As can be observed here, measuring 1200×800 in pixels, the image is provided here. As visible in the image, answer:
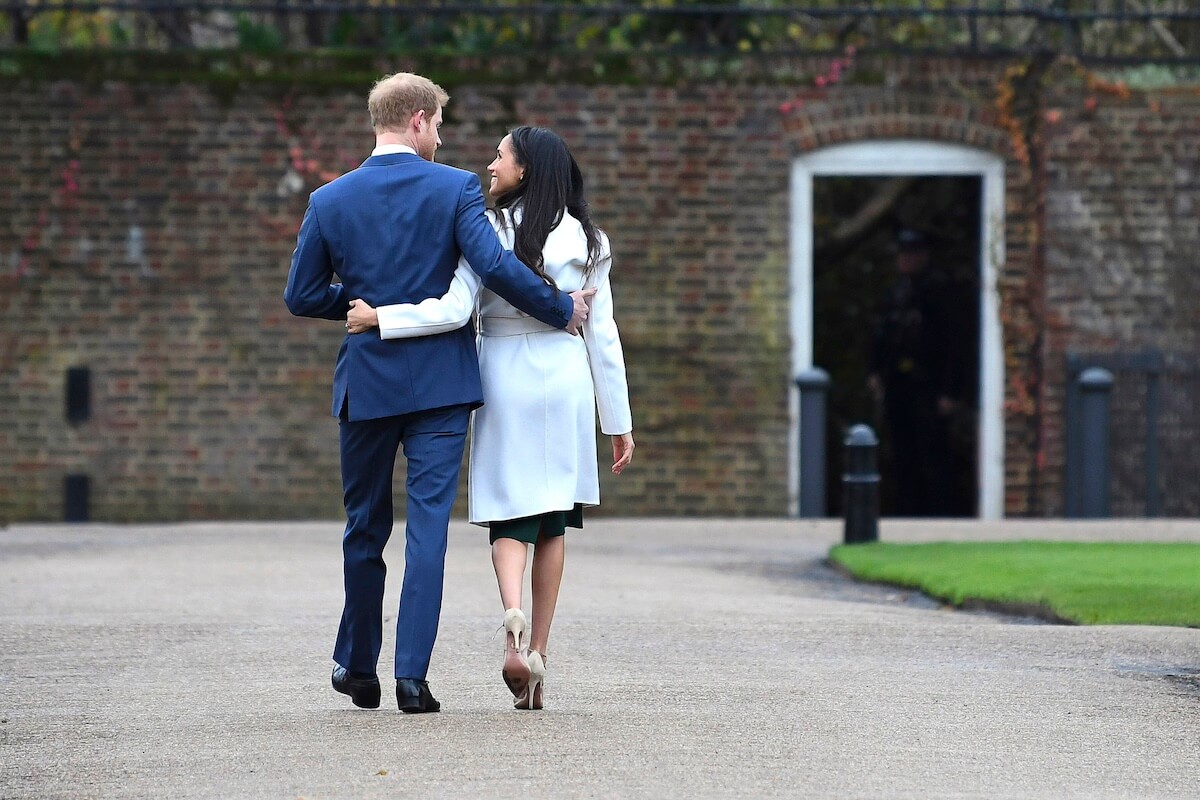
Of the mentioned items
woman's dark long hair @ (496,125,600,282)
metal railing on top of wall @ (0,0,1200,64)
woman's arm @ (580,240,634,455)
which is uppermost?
metal railing on top of wall @ (0,0,1200,64)

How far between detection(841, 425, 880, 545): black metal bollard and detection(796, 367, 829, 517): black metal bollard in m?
2.25

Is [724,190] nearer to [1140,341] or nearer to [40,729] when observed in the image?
[1140,341]

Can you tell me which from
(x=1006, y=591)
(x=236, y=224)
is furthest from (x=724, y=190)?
(x=1006, y=591)

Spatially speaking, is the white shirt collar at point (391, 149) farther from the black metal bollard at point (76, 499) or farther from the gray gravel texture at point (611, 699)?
the black metal bollard at point (76, 499)

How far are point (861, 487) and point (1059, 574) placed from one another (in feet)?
7.33

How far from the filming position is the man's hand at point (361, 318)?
570cm

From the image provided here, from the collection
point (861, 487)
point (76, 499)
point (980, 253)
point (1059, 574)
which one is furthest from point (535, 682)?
point (980, 253)

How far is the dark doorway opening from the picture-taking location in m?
16.5

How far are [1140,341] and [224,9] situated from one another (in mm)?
7237

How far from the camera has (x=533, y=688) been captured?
224 inches

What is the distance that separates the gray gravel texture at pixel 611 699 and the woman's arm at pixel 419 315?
1101 millimetres

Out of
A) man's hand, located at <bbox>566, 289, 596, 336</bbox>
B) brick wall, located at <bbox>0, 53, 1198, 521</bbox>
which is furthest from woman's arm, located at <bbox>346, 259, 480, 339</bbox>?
brick wall, located at <bbox>0, 53, 1198, 521</bbox>

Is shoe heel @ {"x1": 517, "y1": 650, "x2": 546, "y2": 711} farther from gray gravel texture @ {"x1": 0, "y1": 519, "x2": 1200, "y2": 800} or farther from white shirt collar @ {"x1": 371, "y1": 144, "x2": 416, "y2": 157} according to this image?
white shirt collar @ {"x1": 371, "y1": 144, "x2": 416, "y2": 157}

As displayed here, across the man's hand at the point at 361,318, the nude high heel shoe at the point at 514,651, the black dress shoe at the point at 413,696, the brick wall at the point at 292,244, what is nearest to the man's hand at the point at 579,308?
the man's hand at the point at 361,318
